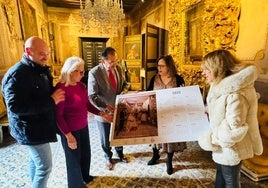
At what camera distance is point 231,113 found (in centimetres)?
110

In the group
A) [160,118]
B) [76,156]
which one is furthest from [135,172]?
[160,118]

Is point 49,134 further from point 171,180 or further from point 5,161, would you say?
point 5,161

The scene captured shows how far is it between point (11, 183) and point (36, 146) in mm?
1079

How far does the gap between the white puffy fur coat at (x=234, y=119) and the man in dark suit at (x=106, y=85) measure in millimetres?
1104

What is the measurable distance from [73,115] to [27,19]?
3878mm

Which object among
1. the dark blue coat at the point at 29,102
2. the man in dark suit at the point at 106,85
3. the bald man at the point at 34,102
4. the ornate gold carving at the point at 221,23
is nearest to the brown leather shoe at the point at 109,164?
the man in dark suit at the point at 106,85

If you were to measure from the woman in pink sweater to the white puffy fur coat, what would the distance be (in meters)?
1.09

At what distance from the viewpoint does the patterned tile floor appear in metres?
1.98

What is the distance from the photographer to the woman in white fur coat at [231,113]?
43.3 inches

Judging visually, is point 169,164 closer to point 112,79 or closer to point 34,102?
point 112,79

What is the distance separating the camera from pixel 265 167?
6.38 ft

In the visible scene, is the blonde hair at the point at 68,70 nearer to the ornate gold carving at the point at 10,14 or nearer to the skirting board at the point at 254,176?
the skirting board at the point at 254,176

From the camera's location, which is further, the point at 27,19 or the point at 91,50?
the point at 91,50

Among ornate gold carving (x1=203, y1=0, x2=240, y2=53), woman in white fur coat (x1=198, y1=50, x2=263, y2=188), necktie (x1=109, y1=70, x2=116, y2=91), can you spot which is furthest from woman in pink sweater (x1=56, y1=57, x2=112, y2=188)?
ornate gold carving (x1=203, y1=0, x2=240, y2=53)
